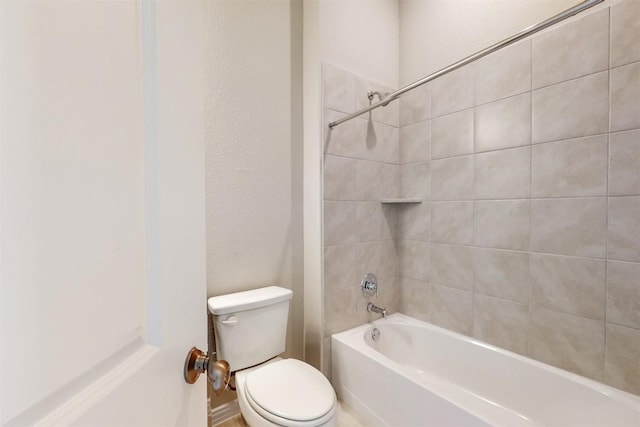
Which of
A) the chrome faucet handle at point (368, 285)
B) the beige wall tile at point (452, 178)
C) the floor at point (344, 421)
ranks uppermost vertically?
the beige wall tile at point (452, 178)

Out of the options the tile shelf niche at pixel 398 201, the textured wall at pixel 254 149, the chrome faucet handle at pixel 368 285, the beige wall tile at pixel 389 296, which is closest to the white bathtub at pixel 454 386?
the beige wall tile at pixel 389 296

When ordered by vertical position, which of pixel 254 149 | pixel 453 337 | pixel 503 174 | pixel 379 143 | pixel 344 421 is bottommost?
pixel 344 421

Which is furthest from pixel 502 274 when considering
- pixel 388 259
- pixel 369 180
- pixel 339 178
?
pixel 339 178

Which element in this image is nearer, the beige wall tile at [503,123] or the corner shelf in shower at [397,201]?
the beige wall tile at [503,123]

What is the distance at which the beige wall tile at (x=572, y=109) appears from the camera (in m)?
1.21

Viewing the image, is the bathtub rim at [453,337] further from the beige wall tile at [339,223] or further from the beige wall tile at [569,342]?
the beige wall tile at [339,223]

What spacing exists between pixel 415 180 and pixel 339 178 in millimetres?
582

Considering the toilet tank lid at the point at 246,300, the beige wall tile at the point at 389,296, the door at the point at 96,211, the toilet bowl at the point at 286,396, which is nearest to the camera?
the door at the point at 96,211

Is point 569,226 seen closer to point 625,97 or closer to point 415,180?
point 625,97

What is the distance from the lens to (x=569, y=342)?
131 centimetres

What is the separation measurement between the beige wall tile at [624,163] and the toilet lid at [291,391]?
4.89 ft

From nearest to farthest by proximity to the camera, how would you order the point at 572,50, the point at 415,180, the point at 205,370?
the point at 205,370
the point at 572,50
the point at 415,180

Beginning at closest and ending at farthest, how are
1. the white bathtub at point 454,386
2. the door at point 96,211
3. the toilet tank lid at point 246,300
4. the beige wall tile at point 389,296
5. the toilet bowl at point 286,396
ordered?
1. the door at point 96,211
2. the toilet bowl at point 286,396
3. the white bathtub at point 454,386
4. the toilet tank lid at point 246,300
5. the beige wall tile at point 389,296

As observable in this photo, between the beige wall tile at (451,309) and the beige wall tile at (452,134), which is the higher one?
the beige wall tile at (452,134)
